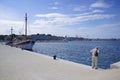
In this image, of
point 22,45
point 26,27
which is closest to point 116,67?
point 22,45

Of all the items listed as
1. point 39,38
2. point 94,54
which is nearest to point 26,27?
point 94,54

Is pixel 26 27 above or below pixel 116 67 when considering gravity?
above

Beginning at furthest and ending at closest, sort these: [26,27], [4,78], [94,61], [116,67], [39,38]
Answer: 1. [39,38]
2. [26,27]
3. [94,61]
4. [116,67]
5. [4,78]

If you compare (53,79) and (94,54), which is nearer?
(53,79)

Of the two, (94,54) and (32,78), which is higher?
(94,54)

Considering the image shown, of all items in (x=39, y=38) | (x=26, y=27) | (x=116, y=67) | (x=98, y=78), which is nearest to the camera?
(x=98, y=78)

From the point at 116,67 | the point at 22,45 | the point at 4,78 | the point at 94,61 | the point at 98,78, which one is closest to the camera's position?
the point at 98,78

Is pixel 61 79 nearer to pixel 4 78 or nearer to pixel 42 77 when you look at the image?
pixel 42 77

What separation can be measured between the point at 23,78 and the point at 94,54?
5279 mm

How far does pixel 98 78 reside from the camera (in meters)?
9.63

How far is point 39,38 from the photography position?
19100 cm

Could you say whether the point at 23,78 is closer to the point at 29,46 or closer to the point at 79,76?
the point at 79,76

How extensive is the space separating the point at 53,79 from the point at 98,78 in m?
2.36

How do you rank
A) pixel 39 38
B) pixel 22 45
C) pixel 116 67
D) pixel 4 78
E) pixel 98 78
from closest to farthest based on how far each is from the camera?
pixel 98 78, pixel 4 78, pixel 116 67, pixel 22 45, pixel 39 38
